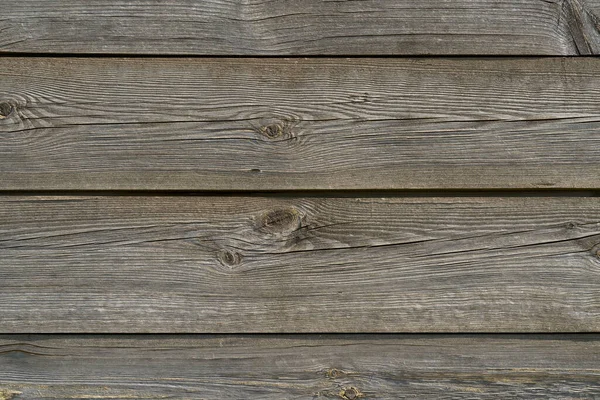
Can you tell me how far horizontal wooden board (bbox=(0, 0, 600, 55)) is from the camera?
0.92 m

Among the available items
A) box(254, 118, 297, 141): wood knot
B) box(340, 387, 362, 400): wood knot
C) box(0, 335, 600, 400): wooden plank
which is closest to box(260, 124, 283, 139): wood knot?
box(254, 118, 297, 141): wood knot

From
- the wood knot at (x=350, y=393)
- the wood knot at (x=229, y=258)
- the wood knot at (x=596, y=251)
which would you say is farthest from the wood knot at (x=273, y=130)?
the wood knot at (x=596, y=251)

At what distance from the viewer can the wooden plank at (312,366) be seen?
971 mm

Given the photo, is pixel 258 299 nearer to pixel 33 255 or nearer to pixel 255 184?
pixel 255 184

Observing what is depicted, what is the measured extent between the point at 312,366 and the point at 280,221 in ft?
0.86

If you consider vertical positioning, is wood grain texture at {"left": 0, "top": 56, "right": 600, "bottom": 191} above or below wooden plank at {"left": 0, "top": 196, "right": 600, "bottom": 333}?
above

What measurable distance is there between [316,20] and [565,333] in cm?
69

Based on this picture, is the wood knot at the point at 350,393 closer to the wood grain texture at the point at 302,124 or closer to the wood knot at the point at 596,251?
the wood grain texture at the point at 302,124

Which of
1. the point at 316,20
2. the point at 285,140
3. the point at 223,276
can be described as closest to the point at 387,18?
the point at 316,20

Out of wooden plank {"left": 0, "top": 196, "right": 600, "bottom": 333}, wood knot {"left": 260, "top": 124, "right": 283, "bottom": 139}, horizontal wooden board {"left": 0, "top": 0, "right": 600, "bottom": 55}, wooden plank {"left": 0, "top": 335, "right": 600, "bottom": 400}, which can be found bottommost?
wooden plank {"left": 0, "top": 335, "right": 600, "bottom": 400}

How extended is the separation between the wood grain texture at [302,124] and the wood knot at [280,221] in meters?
0.04

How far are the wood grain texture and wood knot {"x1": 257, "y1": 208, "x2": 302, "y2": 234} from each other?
0.04 metres

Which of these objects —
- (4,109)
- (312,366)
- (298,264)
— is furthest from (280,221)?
(4,109)

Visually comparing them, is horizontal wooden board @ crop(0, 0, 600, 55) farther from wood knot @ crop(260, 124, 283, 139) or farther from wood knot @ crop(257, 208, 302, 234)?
wood knot @ crop(257, 208, 302, 234)
